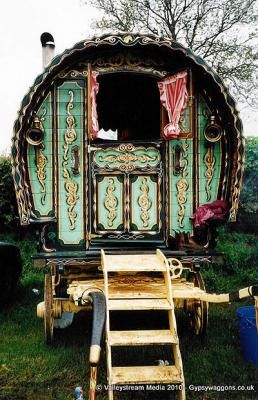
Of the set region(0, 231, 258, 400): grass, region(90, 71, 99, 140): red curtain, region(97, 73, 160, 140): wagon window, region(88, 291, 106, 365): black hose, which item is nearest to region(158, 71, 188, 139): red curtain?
region(90, 71, 99, 140): red curtain

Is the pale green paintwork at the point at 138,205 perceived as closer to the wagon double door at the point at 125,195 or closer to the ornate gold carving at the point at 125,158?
the wagon double door at the point at 125,195

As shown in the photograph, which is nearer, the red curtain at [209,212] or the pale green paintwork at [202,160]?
the red curtain at [209,212]

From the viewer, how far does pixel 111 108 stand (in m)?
8.41

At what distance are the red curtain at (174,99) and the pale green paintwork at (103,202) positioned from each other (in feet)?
2.88

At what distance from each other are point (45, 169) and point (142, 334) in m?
2.47

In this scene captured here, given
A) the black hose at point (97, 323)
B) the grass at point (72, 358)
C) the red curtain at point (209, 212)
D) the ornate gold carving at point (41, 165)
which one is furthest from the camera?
the ornate gold carving at point (41, 165)

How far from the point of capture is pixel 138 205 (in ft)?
18.7

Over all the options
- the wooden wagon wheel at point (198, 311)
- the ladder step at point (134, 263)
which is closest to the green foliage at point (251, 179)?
the wooden wagon wheel at point (198, 311)

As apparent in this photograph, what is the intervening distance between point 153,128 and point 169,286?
164 inches

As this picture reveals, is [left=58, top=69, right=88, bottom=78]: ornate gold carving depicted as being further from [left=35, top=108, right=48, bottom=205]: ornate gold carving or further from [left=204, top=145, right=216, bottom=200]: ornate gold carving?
[left=204, top=145, right=216, bottom=200]: ornate gold carving

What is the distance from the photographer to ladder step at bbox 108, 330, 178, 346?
13.0ft

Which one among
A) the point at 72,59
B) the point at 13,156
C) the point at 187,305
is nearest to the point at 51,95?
the point at 72,59

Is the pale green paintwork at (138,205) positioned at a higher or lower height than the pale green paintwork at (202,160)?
lower

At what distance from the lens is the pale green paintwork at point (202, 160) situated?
572cm
